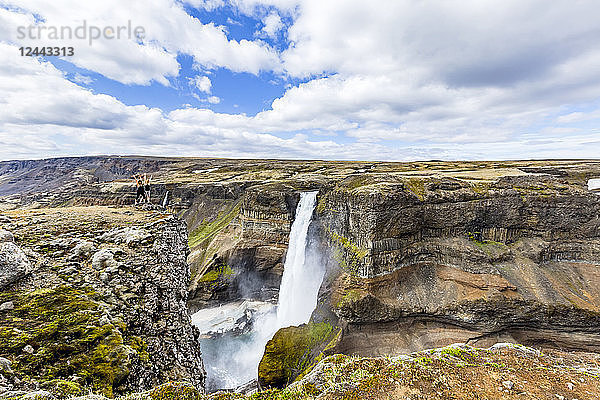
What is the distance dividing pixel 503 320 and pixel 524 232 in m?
9.87

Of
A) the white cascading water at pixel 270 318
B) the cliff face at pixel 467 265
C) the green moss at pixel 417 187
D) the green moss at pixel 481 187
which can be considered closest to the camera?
the cliff face at pixel 467 265

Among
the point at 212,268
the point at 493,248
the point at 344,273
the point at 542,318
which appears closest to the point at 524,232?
the point at 493,248

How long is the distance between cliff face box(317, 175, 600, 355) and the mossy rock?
7.54ft

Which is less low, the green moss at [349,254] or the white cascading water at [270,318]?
the green moss at [349,254]

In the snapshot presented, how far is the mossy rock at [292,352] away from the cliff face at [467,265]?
2300mm

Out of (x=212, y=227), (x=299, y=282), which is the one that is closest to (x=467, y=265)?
(x=299, y=282)

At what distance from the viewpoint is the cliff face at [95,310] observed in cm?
589

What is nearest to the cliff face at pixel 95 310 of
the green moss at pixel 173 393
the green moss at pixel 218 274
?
the green moss at pixel 173 393

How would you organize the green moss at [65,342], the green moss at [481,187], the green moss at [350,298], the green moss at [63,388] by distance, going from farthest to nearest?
the green moss at [481,187] → the green moss at [350,298] → the green moss at [65,342] → the green moss at [63,388]

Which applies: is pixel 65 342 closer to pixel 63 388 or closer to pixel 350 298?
pixel 63 388

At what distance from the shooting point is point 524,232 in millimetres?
27172

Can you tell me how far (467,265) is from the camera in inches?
1010

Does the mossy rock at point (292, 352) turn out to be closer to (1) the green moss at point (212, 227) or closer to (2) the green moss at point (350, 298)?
(2) the green moss at point (350, 298)

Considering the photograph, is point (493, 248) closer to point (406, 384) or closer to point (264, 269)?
point (406, 384)
